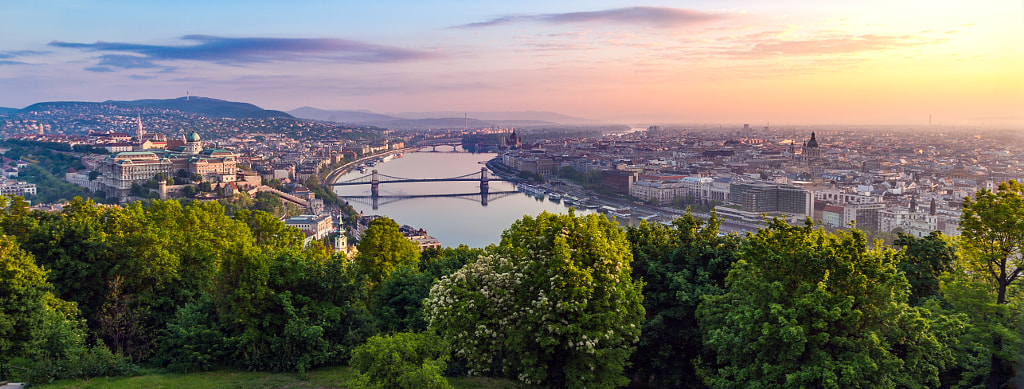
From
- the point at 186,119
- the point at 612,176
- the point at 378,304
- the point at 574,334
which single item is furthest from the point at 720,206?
the point at 186,119

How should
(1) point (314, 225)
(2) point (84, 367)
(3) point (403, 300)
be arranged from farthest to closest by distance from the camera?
(1) point (314, 225) < (3) point (403, 300) < (2) point (84, 367)

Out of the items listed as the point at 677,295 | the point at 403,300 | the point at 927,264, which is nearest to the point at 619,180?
the point at 403,300

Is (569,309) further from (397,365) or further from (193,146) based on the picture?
(193,146)

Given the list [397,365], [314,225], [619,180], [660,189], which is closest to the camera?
[397,365]

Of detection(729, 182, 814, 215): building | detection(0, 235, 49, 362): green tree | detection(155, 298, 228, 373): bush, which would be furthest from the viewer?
detection(729, 182, 814, 215): building

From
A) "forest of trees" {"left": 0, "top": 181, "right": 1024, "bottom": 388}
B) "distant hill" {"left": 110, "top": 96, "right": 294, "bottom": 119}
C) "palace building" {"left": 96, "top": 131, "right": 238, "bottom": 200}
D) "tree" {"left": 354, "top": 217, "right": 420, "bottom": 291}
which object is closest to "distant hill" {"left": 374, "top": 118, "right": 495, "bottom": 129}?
"distant hill" {"left": 110, "top": 96, "right": 294, "bottom": 119}

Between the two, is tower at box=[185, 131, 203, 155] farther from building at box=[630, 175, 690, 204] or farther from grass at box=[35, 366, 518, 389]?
grass at box=[35, 366, 518, 389]
